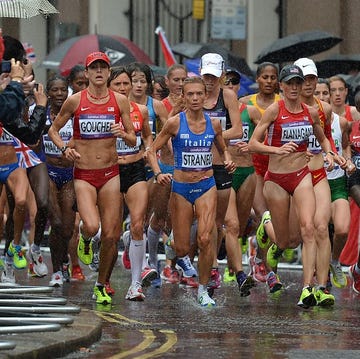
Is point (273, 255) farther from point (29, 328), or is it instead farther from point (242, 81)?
point (242, 81)

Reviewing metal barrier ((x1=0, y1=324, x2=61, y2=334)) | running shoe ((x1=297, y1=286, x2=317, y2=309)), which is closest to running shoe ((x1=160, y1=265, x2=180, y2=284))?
running shoe ((x1=297, y1=286, x2=317, y2=309))

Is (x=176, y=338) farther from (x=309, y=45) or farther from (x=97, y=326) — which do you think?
(x=309, y=45)

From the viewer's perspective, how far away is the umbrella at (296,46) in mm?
25578

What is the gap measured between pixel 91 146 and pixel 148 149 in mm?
548

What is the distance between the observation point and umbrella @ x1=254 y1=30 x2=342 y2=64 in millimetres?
25578

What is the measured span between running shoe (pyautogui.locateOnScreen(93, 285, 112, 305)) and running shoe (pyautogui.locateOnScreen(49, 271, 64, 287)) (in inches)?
71.0

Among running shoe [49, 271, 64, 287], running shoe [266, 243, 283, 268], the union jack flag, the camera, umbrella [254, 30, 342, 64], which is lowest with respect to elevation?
running shoe [49, 271, 64, 287]

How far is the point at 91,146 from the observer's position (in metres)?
15.2

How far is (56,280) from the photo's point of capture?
55.4 feet

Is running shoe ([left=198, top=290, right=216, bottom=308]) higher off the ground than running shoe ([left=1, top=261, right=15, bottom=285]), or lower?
higher

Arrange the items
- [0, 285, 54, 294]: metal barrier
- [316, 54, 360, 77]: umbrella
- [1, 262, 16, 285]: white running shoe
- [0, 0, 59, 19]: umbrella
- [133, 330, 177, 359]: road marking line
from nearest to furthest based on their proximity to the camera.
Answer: [133, 330, 177, 359]: road marking line → [0, 0, 59, 19]: umbrella → [0, 285, 54, 294]: metal barrier → [1, 262, 16, 285]: white running shoe → [316, 54, 360, 77]: umbrella

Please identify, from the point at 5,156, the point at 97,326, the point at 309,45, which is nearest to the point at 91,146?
the point at 5,156

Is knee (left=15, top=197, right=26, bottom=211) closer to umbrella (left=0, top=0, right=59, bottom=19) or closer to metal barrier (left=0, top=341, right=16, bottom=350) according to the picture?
Result: umbrella (left=0, top=0, right=59, bottom=19)

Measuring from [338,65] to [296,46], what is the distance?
0.73m
